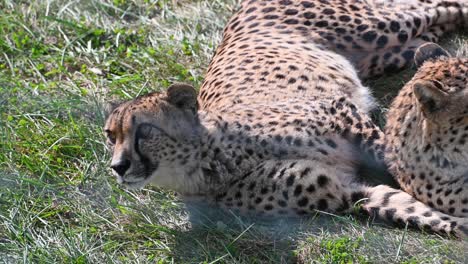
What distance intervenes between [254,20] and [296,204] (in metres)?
1.80

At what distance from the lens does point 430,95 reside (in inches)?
195

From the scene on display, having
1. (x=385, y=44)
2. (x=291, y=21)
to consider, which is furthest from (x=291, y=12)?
(x=385, y=44)

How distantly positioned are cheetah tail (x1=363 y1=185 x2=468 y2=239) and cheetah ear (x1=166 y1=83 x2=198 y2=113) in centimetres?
104

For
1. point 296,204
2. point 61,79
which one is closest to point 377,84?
point 296,204

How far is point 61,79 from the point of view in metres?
6.96

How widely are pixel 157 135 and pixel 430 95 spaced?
56.2 inches

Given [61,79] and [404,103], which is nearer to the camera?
[404,103]

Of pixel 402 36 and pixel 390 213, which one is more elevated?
pixel 402 36

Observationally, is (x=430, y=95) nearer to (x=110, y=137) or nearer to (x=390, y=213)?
(x=390, y=213)

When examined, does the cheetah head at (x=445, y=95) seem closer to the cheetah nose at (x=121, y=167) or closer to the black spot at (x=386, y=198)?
the black spot at (x=386, y=198)

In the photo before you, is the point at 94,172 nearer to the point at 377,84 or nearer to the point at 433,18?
the point at 377,84

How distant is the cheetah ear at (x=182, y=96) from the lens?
540 centimetres

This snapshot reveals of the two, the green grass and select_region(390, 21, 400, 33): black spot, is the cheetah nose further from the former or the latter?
select_region(390, 21, 400, 33): black spot

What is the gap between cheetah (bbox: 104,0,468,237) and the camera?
5.27m
